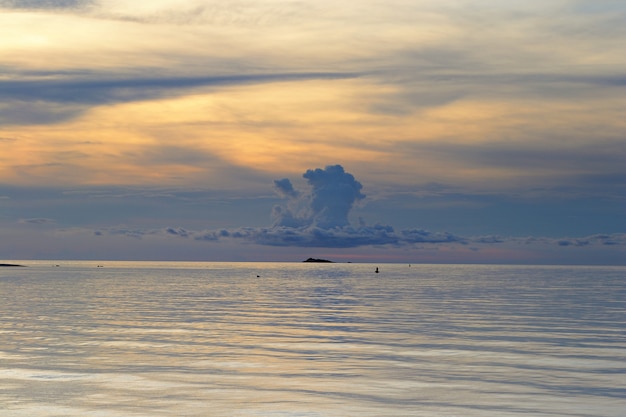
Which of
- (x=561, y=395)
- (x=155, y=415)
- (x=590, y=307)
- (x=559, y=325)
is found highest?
(x=590, y=307)

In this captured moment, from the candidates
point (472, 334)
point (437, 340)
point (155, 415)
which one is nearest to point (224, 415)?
point (155, 415)

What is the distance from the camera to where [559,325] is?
162ft

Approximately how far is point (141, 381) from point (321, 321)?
26449mm

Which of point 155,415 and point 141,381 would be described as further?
point 141,381

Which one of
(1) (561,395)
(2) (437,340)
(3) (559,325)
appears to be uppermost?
(3) (559,325)

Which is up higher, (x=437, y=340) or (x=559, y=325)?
(x=559, y=325)

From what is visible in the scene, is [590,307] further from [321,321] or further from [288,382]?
[288,382]

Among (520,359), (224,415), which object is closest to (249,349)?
(520,359)

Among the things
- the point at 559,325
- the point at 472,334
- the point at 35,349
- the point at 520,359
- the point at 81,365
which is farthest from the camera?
the point at 559,325

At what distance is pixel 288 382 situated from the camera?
27484 millimetres

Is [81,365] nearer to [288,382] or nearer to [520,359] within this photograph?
[288,382]

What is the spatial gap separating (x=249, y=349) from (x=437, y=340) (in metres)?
10.1

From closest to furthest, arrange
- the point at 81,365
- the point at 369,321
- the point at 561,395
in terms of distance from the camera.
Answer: the point at 561,395, the point at 81,365, the point at 369,321

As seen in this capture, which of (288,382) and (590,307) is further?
(590,307)
